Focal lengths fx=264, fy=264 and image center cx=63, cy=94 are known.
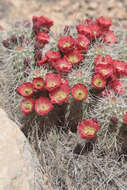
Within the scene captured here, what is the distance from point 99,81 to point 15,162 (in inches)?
49.3

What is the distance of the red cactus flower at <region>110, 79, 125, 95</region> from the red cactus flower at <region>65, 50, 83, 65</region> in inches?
19.2

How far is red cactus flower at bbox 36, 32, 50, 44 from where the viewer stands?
134 inches

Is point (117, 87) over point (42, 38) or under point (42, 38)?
under

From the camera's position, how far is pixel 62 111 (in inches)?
125

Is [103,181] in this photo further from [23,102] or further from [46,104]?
[23,102]

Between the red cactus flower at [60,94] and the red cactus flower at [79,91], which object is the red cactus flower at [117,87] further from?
the red cactus flower at [60,94]

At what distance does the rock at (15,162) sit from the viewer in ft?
7.56

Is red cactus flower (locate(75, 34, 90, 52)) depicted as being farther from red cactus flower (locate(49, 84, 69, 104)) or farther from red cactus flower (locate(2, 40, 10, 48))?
red cactus flower (locate(2, 40, 10, 48))

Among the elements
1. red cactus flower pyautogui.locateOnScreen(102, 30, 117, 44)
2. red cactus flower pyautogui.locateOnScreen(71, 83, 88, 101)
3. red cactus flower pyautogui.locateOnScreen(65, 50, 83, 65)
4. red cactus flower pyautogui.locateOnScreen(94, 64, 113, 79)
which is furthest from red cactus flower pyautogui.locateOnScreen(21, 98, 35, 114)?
red cactus flower pyautogui.locateOnScreen(102, 30, 117, 44)

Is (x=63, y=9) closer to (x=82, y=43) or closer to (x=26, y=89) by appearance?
(x=82, y=43)

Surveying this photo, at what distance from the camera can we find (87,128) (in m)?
2.87

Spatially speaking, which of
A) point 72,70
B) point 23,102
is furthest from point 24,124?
point 72,70

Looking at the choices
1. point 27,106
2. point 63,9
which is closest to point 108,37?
point 27,106

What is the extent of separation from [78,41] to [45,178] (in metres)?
1.67
